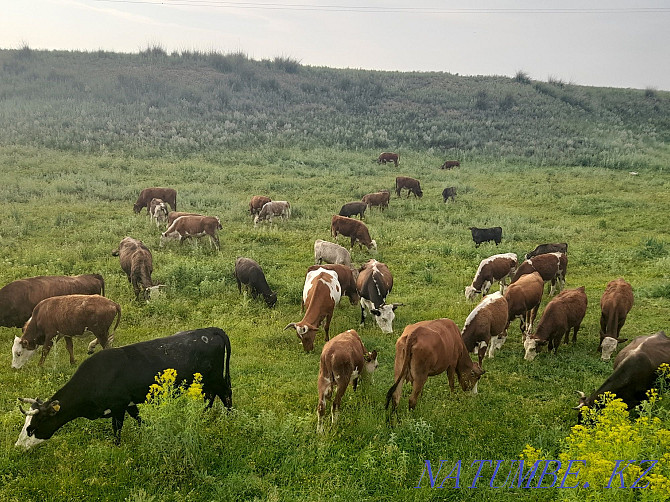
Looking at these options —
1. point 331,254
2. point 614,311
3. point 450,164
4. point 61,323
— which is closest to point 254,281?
point 331,254

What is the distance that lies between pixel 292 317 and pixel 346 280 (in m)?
1.73

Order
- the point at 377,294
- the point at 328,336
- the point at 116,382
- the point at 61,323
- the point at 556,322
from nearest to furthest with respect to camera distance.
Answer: the point at 116,382 → the point at 61,323 → the point at 556,322 → the point at 328,336 → the point at 377,294

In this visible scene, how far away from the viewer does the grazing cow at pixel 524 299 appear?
1166 cm

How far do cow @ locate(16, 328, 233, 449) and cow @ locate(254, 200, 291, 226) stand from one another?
1441cm

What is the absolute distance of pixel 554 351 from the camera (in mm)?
10883

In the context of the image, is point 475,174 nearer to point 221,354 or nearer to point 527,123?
point 527,123

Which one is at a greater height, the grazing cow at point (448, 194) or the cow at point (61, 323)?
the grazing cow at point (448, 194)

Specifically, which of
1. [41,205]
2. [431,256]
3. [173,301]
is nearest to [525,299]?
[431,256]

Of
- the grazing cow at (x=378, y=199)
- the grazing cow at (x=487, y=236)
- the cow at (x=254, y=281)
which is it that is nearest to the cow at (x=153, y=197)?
the grazing cow at (x=378, y=199)

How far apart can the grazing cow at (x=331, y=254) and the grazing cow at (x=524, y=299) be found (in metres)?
5.51

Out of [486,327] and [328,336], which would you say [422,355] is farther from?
[328,336]

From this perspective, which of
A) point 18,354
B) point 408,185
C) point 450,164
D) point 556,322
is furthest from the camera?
point 450,164

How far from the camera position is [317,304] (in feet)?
36.7

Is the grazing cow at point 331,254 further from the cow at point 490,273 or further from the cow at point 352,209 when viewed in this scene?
the cow at point 352,209
